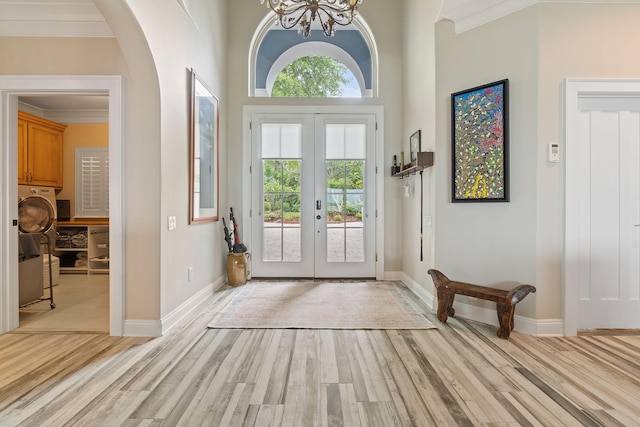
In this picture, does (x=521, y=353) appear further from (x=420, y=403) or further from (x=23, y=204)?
(x=23, y=204)

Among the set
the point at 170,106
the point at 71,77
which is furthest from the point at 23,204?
the point at 170,106

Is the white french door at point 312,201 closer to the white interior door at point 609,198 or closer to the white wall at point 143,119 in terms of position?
the white wall at point 143,119

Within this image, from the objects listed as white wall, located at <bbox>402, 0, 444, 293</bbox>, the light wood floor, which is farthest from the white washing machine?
white wall, located at <bbox>402, 0, 444, 293</bbox>

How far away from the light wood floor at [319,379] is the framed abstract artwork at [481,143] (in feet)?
4.05

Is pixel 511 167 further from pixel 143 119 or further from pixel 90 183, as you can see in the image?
pixel 90 183

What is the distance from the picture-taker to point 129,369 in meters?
2.19

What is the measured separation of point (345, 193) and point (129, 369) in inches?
130

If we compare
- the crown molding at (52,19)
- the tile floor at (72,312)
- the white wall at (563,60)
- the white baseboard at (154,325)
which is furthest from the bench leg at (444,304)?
the crown molding at (52,19)

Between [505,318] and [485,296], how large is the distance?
0.69 feet

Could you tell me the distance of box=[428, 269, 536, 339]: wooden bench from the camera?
8.72ft

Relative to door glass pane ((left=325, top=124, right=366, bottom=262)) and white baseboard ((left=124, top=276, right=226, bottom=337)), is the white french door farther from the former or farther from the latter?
white baseboard ((left=124, top=276, right=226, bottom=337))

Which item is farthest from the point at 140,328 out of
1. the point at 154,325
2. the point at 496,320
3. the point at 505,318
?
the point at 496,320

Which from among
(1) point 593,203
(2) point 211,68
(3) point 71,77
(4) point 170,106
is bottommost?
(1) point 593,203

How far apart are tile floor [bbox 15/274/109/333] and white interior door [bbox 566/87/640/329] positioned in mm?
4148
